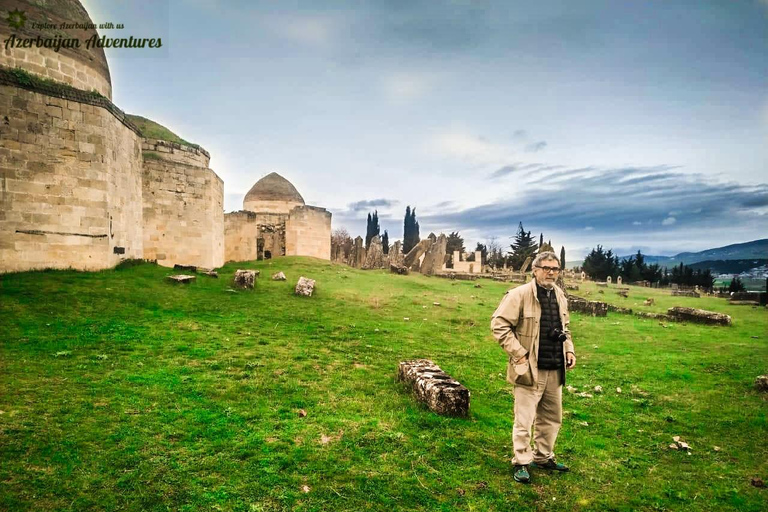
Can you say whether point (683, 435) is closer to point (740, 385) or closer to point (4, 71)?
point (740, 385)

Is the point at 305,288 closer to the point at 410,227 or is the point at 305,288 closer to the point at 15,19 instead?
the point at 15,19

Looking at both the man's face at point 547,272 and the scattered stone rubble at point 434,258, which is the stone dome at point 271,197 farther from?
the man's face at point 547,272

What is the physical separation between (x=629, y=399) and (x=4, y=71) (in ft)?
60.5

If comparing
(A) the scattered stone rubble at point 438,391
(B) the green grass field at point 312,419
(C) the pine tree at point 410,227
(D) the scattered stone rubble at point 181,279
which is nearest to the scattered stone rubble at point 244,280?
(D) the scattered stone rubble at point 181,279

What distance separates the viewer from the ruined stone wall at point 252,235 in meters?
30.3

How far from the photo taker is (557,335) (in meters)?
4.17

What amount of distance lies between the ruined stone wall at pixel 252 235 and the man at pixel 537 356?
2938 cm

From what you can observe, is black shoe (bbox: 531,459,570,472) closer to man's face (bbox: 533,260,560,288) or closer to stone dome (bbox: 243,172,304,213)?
man's face (bbox: 533,260,560,288)

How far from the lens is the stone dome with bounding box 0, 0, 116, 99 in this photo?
11.7 metres

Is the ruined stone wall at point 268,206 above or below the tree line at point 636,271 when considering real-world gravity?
above

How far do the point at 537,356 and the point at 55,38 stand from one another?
58.0 feet

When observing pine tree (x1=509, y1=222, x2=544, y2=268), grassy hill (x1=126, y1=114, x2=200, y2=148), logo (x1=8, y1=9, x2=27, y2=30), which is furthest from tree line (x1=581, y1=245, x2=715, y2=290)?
logo (x1=8, y1=9, x2=27, y2=30)

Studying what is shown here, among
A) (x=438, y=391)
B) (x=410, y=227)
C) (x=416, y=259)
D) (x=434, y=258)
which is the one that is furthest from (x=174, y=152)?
(x=410, y=227)

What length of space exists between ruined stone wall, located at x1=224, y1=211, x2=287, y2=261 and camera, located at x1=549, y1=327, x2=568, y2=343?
29.7m
